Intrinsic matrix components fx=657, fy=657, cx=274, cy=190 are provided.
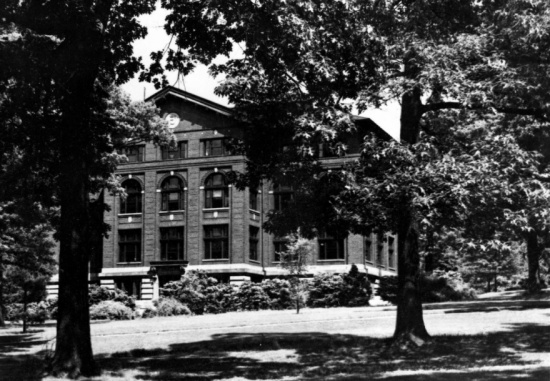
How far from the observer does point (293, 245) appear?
36.9 meters

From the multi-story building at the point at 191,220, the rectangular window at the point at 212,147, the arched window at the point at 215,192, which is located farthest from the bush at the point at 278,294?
the rectangular window at the point at 212,147

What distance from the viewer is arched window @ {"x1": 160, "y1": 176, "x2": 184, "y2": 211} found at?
5269 cm

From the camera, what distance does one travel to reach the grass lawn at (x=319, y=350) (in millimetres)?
14492

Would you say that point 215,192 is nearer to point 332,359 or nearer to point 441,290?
point 441,290

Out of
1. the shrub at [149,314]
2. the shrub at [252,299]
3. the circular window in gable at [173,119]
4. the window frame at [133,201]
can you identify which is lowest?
the shrub at [149,314]

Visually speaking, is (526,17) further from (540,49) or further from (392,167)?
(392,167)

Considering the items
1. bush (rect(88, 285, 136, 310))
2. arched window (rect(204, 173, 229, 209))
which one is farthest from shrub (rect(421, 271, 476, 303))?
bush (rect(88, 285, 136, 310))

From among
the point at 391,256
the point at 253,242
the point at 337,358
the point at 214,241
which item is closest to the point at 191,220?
Answer: the point at 214,241

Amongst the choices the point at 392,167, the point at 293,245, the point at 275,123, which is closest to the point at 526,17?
the point at 392,167

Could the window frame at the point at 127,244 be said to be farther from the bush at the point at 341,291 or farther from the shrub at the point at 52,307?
the bush at the point at 341,291

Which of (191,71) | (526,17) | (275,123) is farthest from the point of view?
(191,71)

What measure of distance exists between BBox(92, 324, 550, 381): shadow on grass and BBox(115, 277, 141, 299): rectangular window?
31.0m

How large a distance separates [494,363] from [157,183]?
136ft

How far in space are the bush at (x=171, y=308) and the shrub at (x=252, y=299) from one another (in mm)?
4854
